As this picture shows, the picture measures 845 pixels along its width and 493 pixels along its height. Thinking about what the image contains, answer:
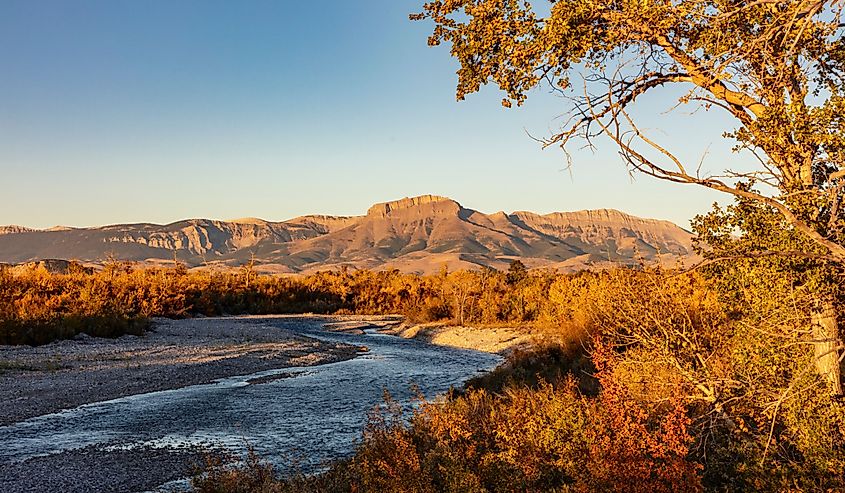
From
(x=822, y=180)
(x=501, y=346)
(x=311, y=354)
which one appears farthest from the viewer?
(x=501, y=346)

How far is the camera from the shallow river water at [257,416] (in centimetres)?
1157

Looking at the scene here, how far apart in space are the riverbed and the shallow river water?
20mm

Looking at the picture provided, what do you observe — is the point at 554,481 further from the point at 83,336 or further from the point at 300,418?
the point at 83,336

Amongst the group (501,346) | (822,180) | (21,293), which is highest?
(822,180)

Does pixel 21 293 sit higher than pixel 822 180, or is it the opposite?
pixel 822 180

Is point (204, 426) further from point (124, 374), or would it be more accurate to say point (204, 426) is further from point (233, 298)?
point (233, 298)

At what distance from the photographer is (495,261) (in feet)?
644

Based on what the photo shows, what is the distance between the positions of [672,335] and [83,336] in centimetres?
2419

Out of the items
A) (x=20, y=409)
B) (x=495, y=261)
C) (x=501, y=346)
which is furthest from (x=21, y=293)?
(x=495, y=261)

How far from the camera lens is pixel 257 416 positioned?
47.2 ft

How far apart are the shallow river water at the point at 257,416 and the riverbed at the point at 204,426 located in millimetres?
20

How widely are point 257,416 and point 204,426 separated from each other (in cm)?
137

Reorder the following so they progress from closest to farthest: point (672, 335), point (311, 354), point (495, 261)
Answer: point (672, 335) < point (311, 354) < point (495, 261)

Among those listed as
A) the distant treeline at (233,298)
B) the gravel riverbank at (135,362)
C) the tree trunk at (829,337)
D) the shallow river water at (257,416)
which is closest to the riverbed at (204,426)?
the shallow river water at (257,416)
